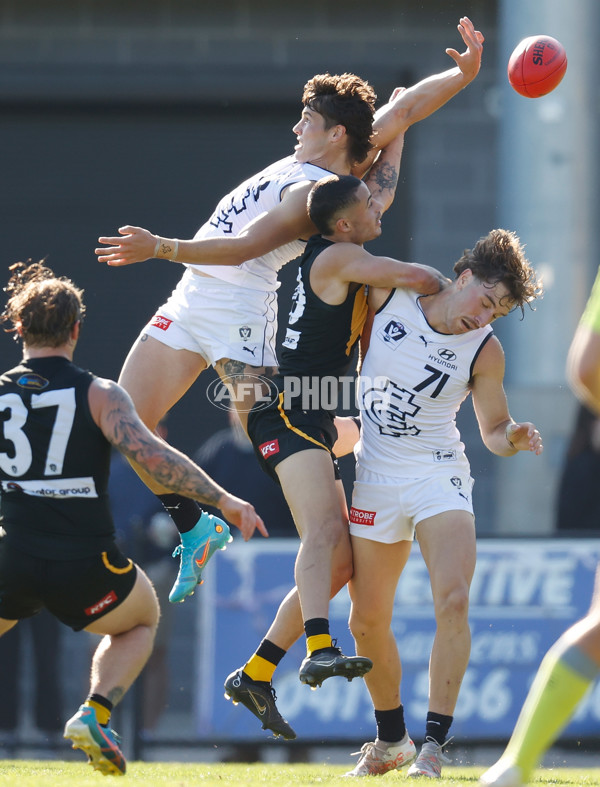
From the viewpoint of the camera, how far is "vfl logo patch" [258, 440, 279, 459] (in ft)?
16.8

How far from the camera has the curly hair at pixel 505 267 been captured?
505 cm

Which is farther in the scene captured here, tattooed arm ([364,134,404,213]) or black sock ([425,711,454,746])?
tattooed arm ([364,134,404,213])

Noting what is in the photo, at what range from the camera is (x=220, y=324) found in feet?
18.2

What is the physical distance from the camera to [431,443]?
5246 millimetres

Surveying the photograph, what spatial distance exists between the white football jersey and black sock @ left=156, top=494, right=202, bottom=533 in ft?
3.26

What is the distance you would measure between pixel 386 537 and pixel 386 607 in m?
0.31

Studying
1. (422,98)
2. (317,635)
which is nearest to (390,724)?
(317,635)

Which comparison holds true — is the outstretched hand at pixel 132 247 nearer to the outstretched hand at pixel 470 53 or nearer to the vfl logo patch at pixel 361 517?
the vfl logo patch at pixel 361 517

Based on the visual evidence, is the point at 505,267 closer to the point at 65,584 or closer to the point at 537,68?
the point at 537,68

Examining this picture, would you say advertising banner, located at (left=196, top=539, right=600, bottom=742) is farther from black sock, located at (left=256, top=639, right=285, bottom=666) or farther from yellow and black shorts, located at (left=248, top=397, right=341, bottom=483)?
yellow and black shorts, located at (left=248, top=397, right=341, bottom=483)

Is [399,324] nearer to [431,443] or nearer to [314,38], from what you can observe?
[431,443]

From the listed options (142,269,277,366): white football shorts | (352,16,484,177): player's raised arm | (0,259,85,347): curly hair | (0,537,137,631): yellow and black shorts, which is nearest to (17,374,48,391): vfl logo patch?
(0,259,85,347): curly hair

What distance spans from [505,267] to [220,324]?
1281 millimetres

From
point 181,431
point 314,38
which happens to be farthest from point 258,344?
point 314,38
